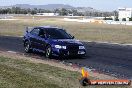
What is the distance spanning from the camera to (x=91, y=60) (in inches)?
732

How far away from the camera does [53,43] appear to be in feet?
63.8

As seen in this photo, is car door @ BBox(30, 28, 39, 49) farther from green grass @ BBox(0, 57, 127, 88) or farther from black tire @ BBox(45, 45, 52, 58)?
green grass @ BBox(0, 57, 127, 88)

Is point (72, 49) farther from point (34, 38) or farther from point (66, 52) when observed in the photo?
point (34, 38)

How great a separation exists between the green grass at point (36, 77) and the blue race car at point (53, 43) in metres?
3.66

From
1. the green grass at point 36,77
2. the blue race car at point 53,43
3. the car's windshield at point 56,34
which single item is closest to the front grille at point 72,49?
the blue race car at point 53,43

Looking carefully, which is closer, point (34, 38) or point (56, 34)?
point (56, 34)

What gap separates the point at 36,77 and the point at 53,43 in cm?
711

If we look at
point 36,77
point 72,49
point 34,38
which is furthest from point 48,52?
point 36,77

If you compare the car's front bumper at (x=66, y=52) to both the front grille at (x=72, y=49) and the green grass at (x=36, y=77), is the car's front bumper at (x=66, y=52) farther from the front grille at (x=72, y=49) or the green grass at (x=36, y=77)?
the green grass at (x=36, y=77)

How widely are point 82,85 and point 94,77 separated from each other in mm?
2453

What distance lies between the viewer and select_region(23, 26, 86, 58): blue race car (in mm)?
19266

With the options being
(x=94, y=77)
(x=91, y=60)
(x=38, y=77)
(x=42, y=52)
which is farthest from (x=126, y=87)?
(x=42, y=52)

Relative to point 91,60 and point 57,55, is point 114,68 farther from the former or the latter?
point 57,55

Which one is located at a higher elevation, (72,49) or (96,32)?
(72,49)
